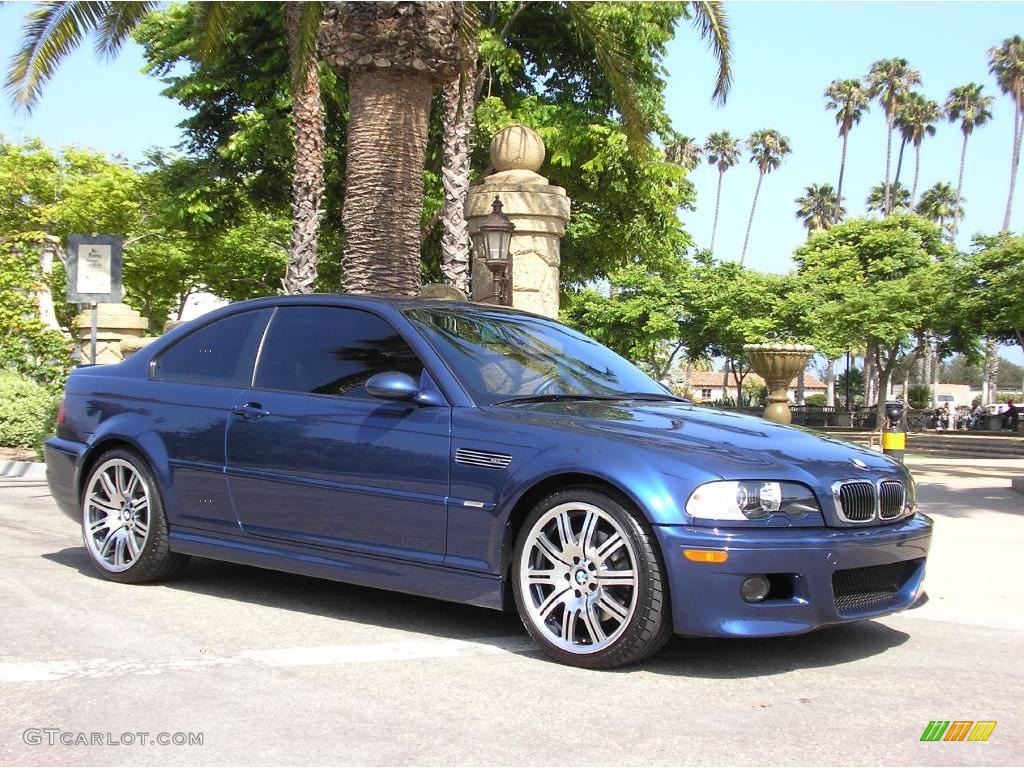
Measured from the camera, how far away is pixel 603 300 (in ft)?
177

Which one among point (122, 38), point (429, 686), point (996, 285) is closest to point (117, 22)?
point (122, 38)

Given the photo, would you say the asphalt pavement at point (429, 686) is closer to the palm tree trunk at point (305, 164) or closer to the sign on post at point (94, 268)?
the sign on post at point (94, 268)

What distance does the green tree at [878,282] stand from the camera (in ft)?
137

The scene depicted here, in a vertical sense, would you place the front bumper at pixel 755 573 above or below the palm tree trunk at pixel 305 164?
below

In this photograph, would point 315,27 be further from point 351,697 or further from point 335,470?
point 351,697

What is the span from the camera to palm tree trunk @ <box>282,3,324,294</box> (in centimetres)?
1686

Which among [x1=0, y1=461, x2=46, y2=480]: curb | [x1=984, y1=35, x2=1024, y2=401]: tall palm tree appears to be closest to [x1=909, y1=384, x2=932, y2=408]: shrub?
[x1=984, y1=35, x2=1024, y2=401]: tall palm tree

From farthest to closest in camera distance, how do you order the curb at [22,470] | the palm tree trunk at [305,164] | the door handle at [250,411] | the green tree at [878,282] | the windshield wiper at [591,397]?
the green tree at [878,282]
the palm tree trunk at [305,164]
the curb at [22,470]
the door handle at [250,411]
the windshield wiper at [591,397]

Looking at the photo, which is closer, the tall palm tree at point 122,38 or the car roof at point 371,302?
the car roof at point 371,302

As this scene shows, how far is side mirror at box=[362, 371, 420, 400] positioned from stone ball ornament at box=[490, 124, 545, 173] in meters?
8.02

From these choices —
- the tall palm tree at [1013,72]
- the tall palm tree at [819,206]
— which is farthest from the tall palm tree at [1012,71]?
the tall palm tree at [819,206]

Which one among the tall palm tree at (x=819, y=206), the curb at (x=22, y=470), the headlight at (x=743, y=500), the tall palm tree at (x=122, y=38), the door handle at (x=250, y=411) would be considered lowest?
the curb at (x=22, y=470)

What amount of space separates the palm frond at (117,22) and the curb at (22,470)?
6068 millimetres

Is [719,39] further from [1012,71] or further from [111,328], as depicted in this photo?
[1012,71]
